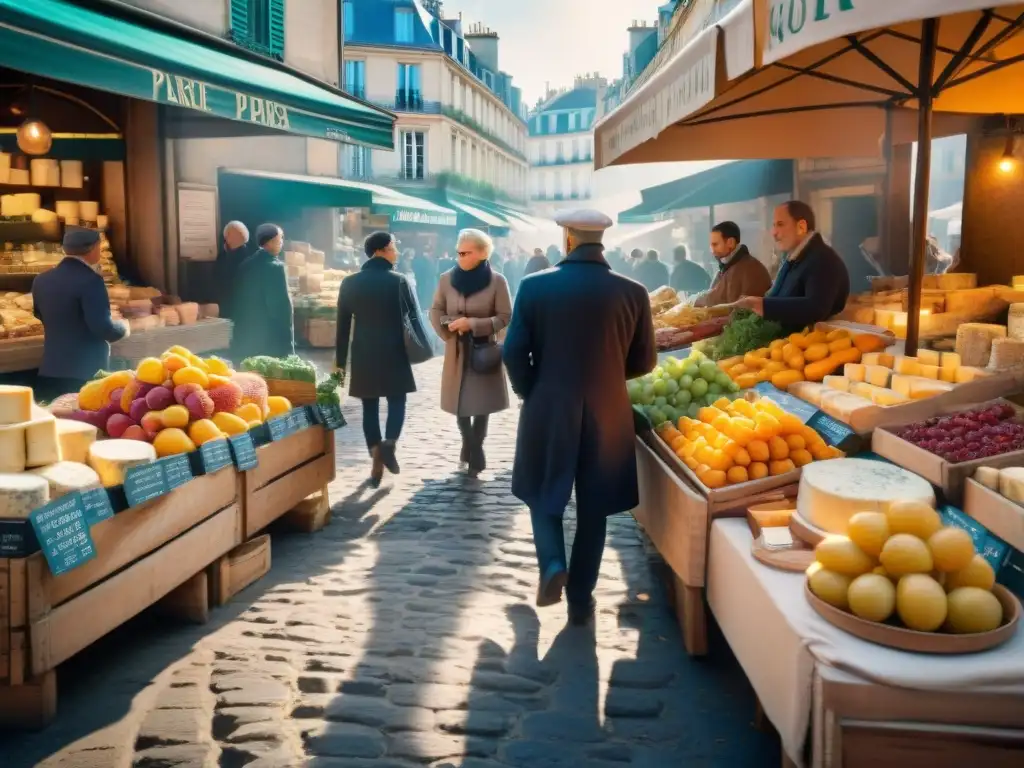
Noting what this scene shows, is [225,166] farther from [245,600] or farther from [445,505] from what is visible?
[245,600]

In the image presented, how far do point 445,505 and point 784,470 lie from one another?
3.09 meters

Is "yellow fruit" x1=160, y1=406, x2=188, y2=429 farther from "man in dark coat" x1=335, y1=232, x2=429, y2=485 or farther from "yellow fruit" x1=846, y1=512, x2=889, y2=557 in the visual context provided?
"yellow fruit" x1=846, y1=512, x2=889, y2=557

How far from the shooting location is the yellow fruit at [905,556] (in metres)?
2.84

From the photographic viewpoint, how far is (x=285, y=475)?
5734 millimetres

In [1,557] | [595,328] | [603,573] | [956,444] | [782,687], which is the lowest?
[603,573]

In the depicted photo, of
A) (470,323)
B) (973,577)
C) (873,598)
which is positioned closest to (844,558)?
(873,598)

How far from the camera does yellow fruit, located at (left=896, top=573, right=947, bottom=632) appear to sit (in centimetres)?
272

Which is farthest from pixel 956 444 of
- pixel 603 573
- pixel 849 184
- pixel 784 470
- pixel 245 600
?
pixel 849 184

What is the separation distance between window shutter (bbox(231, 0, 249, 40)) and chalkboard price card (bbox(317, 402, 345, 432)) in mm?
7770

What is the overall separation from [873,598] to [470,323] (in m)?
4.74

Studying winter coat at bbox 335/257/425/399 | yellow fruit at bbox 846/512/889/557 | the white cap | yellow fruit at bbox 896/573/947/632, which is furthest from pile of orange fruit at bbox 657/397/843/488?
winter coat at bbox 335/257/425/399

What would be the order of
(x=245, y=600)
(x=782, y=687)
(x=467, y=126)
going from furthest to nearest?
(x=467, y=126)
(x=245, y=600)
(x=782, y=687)

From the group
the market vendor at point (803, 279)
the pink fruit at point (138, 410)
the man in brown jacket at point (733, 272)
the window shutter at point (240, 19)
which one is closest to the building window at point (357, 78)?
the window shutter at point (240, 19)

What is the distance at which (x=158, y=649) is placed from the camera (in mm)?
4309
